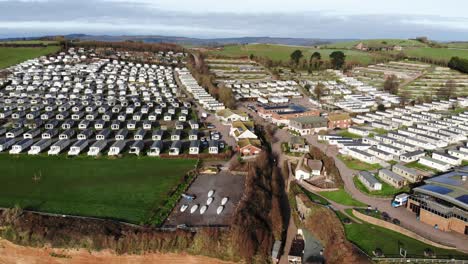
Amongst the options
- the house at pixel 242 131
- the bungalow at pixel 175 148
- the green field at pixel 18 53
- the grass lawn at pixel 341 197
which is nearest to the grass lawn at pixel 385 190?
the grass lawn at pixel 341 197

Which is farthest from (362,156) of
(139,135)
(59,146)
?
(59,146)

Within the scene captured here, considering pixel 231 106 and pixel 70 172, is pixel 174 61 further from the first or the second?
pixel 70 172

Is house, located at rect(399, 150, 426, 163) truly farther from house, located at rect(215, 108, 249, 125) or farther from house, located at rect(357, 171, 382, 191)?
house, located at rect(215, 108, 249, 125)


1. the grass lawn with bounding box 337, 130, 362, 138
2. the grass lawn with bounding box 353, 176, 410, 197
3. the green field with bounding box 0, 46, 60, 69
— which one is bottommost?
the grass lawn with bounding box 353, 176, 410, 197

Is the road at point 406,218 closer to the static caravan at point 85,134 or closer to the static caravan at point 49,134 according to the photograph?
the static caravan at point 85,134

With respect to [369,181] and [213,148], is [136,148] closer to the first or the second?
[213,148]

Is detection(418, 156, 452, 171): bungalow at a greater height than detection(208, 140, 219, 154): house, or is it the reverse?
detection(208, 140, 219, 154): house

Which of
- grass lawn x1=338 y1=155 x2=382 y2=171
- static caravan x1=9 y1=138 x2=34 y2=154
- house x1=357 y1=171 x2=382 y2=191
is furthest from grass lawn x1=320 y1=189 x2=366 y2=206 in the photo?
static caravan x1=9 y1=138 x2=34 y2=154
